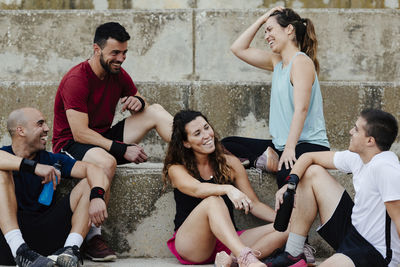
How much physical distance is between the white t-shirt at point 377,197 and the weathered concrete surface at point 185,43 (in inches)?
92.8

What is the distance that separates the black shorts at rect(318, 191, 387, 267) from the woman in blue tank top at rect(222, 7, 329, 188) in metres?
0.49

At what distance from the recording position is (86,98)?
4.35 meters

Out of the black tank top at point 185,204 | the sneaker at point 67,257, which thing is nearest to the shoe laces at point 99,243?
the sneaker at point 67,257

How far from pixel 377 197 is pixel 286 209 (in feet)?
1.60

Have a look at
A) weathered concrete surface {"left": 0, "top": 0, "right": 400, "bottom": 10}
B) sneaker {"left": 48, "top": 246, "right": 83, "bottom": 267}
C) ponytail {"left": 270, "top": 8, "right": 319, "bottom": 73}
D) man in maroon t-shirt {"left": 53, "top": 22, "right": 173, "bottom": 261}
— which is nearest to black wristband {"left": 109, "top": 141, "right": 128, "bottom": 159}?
man in maroon t-shirt {"left": 53, "top": 22, "right": 173, "bottom": 261}

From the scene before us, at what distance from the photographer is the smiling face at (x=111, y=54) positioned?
4375 mm

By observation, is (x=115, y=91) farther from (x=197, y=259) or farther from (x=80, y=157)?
(x=197, y=259)

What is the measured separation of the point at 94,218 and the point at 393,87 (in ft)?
8.41

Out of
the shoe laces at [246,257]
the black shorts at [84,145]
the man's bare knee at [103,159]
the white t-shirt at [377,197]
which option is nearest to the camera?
the white t-shirt at [377,197]

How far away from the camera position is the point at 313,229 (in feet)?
13.5

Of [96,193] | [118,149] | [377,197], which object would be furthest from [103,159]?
[377,197]

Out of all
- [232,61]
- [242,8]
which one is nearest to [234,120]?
[232,61]

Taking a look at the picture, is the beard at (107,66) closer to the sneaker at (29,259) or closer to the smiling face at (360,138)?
the sneaker at (29,259)

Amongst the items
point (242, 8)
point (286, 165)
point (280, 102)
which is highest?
point (242, 8)
